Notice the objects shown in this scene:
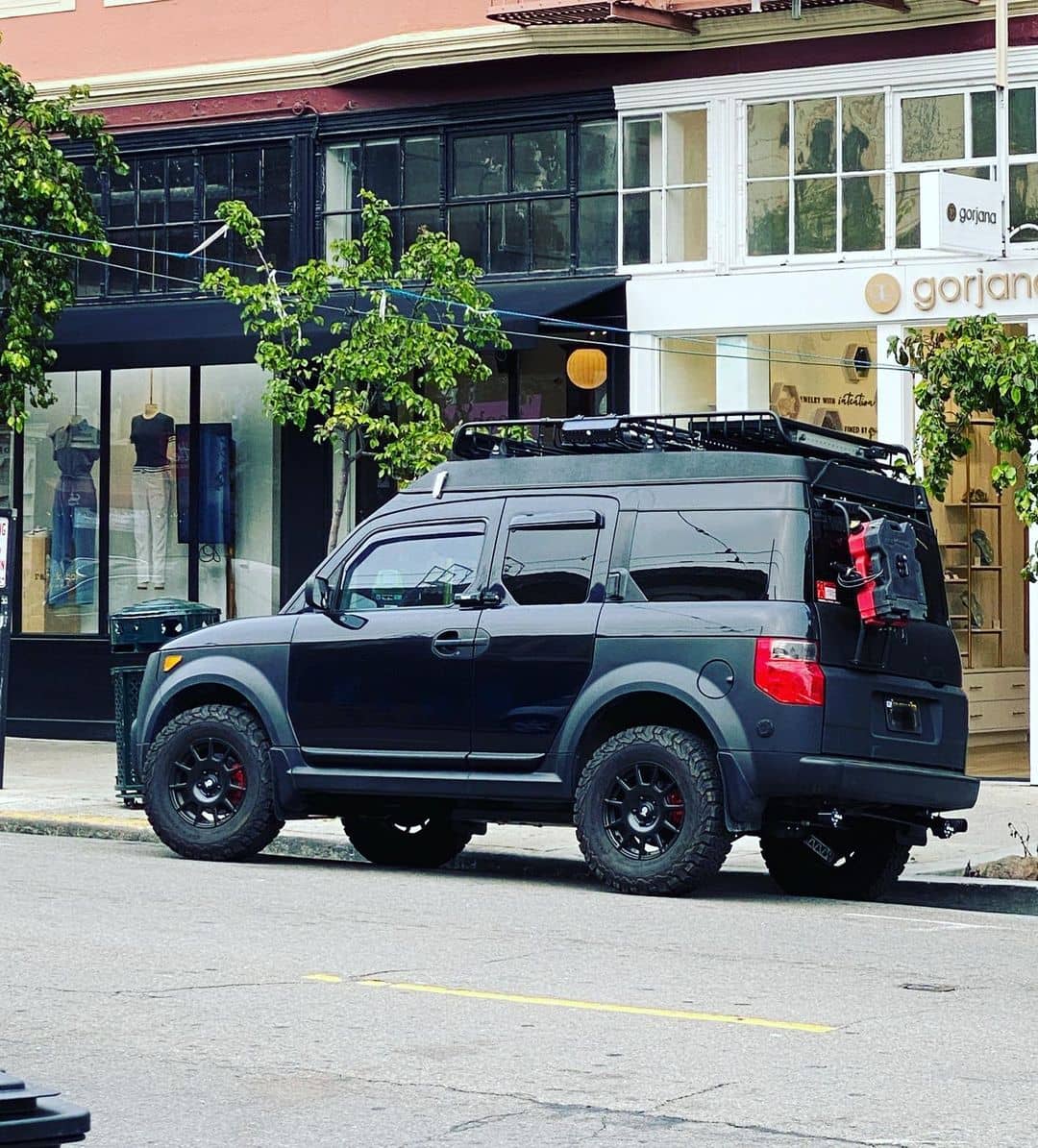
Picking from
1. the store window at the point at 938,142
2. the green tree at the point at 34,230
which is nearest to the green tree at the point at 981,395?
the store window at the point at 938,142

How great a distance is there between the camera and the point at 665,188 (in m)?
19.0

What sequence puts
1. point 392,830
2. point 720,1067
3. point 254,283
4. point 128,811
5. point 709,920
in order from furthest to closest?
point 254,283 < point 128,811 < point 392,830 < point 709,920 < point 720,1067

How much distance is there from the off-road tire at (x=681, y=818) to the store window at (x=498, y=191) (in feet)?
29.4

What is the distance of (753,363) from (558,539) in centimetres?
748

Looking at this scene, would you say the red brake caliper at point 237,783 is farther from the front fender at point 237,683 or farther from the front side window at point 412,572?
the front side window at point 412,572

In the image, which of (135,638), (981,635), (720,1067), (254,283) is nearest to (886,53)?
(981,635)

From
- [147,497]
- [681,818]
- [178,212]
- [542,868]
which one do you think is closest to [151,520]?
[147,497]

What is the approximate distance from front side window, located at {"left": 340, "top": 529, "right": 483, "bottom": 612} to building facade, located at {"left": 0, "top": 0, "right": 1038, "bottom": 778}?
21.9 feet

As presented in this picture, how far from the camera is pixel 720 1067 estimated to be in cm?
663

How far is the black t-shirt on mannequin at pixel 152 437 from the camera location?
21188 mm

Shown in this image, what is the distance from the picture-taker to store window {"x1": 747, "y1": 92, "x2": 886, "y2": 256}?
59.3 ft

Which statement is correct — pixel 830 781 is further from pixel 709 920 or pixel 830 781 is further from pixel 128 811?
pixel 128 811

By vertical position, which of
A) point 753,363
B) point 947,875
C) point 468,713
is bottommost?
point 947,875

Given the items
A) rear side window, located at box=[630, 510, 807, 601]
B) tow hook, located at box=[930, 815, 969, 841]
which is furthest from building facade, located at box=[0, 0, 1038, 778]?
rear side window, located at box=[630, 510, 807, 601]
